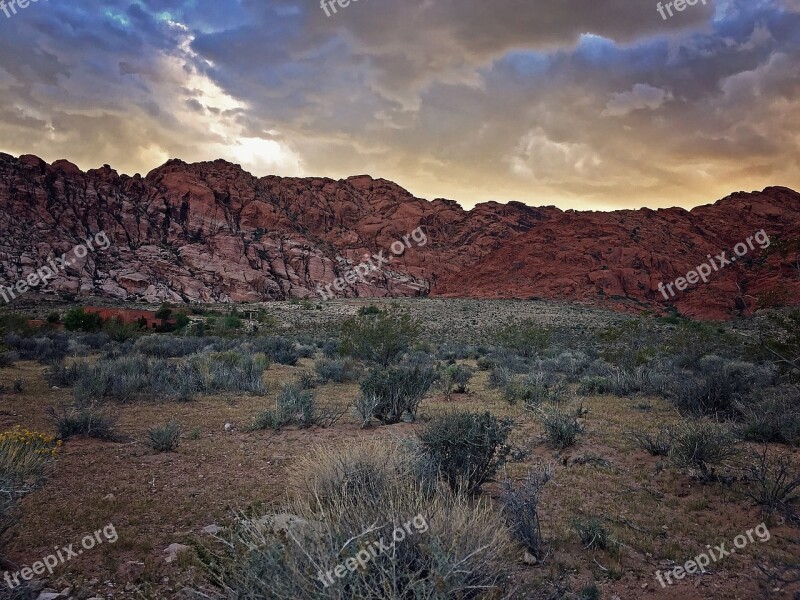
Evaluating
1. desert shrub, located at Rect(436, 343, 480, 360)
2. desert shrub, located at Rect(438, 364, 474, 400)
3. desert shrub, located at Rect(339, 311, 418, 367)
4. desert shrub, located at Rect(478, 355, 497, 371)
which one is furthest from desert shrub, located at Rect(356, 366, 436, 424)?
desert shrub, located at Rect(436, 343, 480, 360)

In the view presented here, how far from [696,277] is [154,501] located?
89.9 m

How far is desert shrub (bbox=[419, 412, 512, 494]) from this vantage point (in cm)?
570

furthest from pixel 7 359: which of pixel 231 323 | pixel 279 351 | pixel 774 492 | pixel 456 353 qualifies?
pixel 774 492

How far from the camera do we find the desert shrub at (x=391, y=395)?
9.66 meters

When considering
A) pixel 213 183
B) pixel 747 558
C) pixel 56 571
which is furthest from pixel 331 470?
pixel 213 183

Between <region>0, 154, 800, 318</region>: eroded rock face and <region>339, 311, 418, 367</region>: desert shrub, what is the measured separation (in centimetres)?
5557

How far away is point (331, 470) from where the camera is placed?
14.3 feet

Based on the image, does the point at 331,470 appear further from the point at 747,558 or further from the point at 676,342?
the point at 676,342

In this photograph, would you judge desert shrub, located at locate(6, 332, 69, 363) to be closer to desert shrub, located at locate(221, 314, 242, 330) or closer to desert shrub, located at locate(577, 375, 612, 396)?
desert shrub, located at locate(221, 314, 242, 330)

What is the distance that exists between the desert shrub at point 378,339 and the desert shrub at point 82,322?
68.7 ft

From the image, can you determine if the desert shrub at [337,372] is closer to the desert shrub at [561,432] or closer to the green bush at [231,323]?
the desert shrub at [561,432]

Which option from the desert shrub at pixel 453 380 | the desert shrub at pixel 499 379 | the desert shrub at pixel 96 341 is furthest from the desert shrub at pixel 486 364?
the desert shrub at pixel 96 341

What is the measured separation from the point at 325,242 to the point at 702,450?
97.5 metres

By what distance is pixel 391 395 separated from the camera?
32.3 ft
